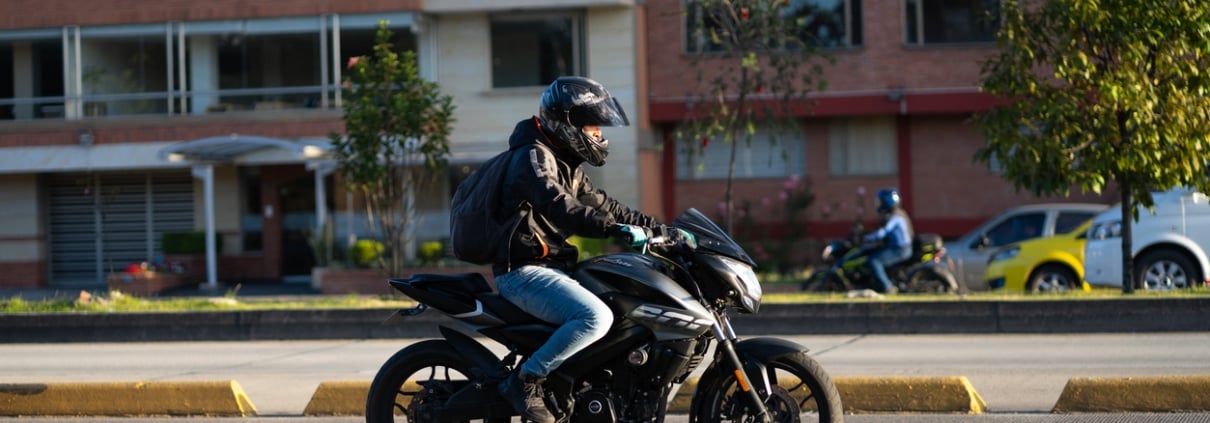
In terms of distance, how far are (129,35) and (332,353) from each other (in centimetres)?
1726

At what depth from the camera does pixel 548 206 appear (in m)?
6.07

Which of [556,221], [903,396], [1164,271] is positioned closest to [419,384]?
[556,221]

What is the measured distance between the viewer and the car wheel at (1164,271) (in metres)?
17.3

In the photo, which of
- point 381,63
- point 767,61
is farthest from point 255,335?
point 767,61

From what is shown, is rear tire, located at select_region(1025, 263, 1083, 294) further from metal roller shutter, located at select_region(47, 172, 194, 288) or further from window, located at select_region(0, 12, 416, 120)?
metal roller shutter, located at select_region(47, 172, 194, 288)

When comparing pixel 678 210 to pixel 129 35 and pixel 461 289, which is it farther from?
pixel 461 289

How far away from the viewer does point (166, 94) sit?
2852cm

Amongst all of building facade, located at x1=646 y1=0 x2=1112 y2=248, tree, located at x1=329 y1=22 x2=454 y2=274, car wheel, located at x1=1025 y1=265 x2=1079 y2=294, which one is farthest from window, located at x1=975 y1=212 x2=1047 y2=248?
tree, located at x1=329 y1=22 x2=454 y2=274

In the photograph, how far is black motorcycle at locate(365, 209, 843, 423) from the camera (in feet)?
19.7

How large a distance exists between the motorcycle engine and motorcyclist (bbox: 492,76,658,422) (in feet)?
0.51

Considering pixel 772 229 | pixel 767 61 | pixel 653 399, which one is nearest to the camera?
pixel 653 399

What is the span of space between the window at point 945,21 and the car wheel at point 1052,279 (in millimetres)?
10173

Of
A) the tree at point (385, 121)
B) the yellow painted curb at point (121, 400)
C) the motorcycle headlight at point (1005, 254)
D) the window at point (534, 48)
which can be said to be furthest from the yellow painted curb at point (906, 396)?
the window at point (534, 48)

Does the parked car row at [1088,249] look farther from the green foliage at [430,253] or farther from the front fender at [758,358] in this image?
the front fender at [758,358]
